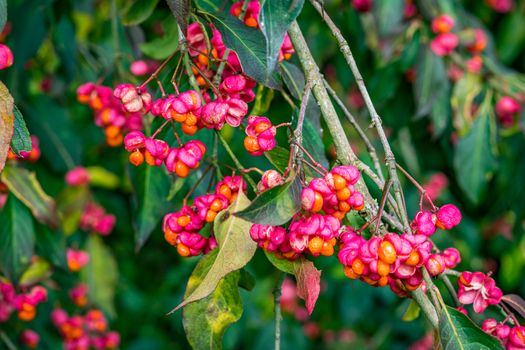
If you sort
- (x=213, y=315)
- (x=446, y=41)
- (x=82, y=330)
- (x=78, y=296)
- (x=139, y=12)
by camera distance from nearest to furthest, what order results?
(x=213, y=315), (x=139, y=12), (x=446, y=41), (x=82, y=330), (x=78, y=296)

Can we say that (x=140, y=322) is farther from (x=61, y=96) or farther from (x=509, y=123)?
(x=509, y=123)

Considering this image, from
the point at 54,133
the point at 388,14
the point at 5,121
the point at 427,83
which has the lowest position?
the point at 54,133

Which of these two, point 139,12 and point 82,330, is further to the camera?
point 82,330

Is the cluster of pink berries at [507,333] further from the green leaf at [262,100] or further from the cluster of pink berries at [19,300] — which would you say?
the cluster of pink berries at [19,300]

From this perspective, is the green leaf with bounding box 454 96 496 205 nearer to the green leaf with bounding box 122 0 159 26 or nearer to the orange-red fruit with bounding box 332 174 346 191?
the green leaf with bounding box 122 0 159 26

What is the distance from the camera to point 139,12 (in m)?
1.36

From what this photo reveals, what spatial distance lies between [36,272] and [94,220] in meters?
1.00

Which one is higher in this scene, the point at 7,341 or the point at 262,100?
the point at 262,100

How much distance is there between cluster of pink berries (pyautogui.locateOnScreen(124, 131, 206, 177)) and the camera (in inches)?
39.0

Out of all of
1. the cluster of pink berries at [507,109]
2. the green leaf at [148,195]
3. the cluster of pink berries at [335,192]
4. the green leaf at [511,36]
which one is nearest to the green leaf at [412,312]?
the cluster of pink berries at [335,192]

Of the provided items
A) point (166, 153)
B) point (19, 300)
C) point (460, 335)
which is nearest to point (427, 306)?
point (460, 335)

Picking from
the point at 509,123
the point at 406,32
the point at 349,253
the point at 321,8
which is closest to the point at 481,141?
the point at 509,123

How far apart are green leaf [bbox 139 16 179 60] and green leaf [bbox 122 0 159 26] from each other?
47 millimetres

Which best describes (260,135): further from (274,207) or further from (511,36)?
(511,36)
